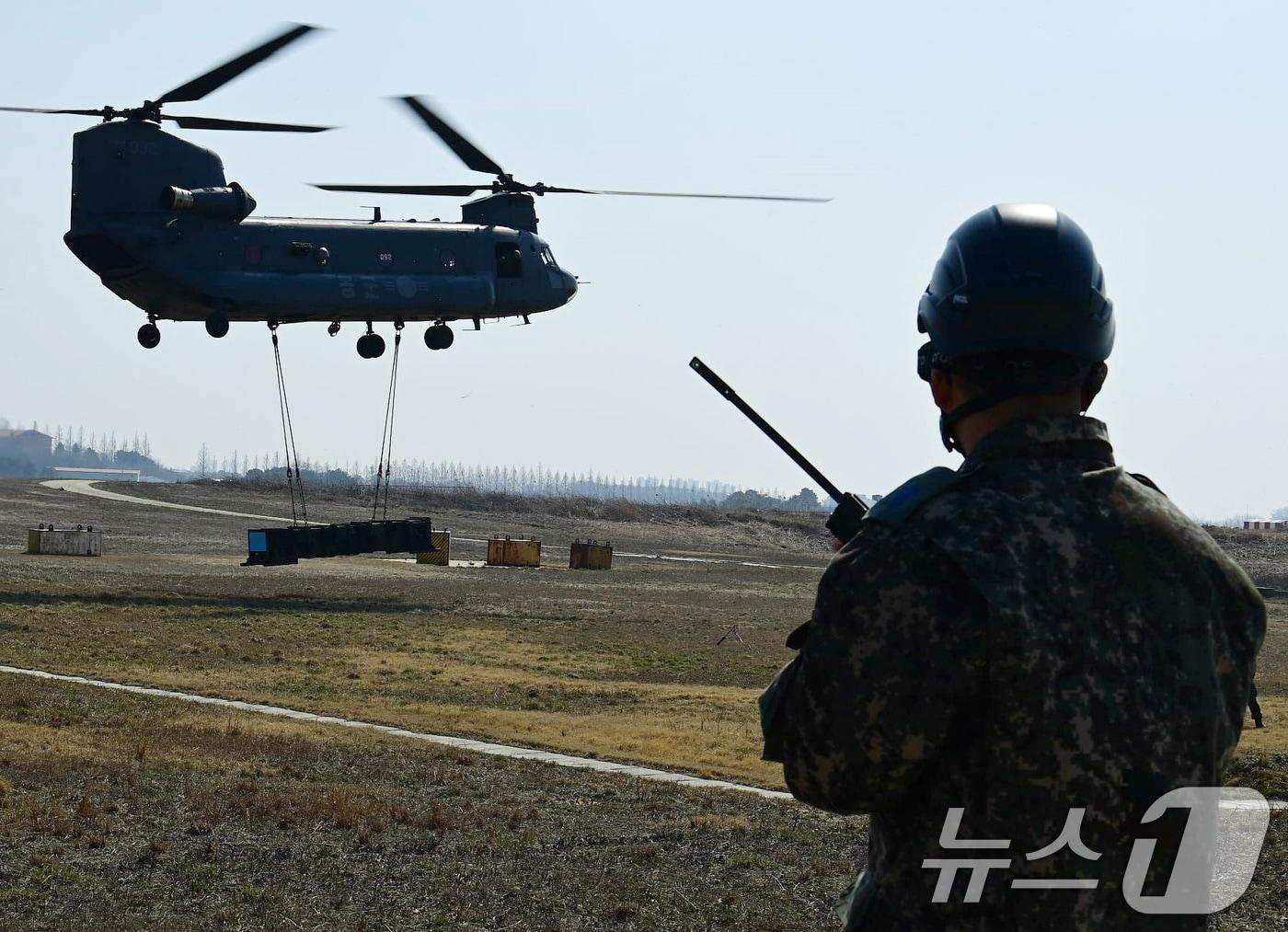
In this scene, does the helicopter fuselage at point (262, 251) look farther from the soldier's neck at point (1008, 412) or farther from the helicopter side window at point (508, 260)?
the soldier's neck at point (1008, 412)

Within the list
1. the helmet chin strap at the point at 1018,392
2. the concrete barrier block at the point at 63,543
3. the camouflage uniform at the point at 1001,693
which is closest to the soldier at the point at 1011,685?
the camouflage uniform at the point at 1001,693

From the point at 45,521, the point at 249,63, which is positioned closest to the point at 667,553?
the point at 45,521

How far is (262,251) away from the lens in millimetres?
40375

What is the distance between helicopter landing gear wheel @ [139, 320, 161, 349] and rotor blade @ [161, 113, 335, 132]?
5587 millimetres

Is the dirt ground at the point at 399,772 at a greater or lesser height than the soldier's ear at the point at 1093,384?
lesser

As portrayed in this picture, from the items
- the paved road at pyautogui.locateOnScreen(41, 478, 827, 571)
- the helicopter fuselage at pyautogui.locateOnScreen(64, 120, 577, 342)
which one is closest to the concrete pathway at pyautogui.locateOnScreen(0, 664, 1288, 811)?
the helicopter fuselage at pyautogui.locateOnScreen(64, 120, 577, 342)

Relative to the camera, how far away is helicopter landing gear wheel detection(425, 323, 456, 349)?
45.1 metres

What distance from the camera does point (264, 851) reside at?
12.5 metres

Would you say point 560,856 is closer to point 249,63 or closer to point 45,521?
point 249,63

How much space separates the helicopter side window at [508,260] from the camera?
44.5 meters

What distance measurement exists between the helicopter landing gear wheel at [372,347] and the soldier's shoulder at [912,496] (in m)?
41.9

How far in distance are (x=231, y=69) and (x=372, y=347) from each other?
382 inches

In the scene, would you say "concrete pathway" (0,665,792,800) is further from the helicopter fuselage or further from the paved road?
the paved road

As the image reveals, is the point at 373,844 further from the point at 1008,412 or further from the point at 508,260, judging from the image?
the point at 508,260
